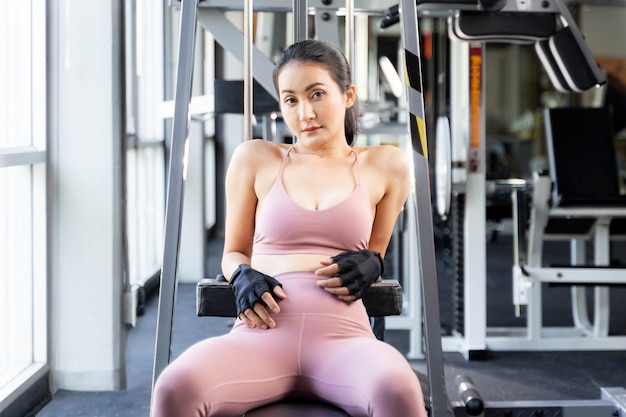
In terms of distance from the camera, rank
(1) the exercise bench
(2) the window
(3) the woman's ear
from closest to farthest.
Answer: (3) the woman's ear
(2) the window
(1) the exercise bench

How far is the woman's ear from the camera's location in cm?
185

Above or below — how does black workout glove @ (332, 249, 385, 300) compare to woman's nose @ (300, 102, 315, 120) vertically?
below

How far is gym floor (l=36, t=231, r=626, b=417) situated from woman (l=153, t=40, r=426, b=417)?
148cm

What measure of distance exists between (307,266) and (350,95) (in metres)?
0.42

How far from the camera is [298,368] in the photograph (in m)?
1.54

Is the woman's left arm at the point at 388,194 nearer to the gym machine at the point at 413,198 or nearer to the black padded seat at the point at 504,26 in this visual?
the gym machine at the point at 413,198

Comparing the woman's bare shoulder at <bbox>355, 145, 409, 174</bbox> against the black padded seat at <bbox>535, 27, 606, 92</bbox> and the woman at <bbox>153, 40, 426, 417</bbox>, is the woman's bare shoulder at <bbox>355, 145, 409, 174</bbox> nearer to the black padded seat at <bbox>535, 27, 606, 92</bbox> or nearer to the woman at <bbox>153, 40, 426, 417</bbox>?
the woman at <bbox>153, 40, 426, 417</bbox>

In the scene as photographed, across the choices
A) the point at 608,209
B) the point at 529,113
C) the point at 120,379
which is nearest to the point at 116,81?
the point at 120,379

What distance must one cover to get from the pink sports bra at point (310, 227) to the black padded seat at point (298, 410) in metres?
0.30

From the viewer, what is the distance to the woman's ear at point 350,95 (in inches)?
72.9

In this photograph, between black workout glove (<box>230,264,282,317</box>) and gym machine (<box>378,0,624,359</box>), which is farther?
gym machine (<box>378,0,624,359</box>)

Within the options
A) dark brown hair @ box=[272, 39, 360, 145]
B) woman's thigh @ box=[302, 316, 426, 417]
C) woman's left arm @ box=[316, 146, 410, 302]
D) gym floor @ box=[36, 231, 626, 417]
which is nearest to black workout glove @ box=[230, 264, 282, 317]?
woman's thigh @ box=[302, 316, 426, 417]

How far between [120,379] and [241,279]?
185cm

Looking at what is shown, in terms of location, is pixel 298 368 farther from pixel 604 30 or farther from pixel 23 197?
pixel 604 30
